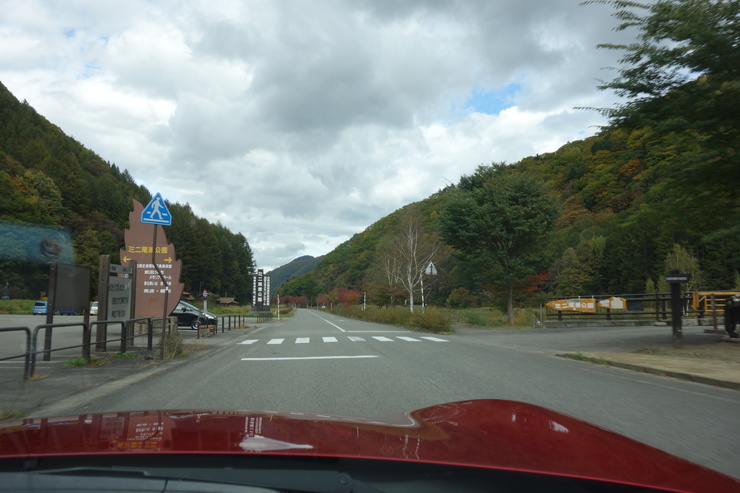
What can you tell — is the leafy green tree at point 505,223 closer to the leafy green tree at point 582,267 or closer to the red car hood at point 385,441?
the red car hood at point 385,441

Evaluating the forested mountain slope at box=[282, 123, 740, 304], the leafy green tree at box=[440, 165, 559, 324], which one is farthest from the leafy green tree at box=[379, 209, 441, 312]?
the leafy green tree at box=[440, 165, 559, 324]

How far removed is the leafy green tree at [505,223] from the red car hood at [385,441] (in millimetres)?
25038

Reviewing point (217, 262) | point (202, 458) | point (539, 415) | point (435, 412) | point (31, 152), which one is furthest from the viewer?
point (217, 262)

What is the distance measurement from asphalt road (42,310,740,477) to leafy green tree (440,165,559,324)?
1659 centimetres

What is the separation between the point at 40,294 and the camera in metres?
22.4

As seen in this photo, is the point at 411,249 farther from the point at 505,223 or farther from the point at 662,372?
the point at 662,372

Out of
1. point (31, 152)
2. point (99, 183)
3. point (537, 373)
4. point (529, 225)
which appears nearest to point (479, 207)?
point (529, 225)

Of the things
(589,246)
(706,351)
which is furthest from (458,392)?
(589,246)

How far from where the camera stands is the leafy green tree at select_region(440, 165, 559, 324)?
2689 centimetres

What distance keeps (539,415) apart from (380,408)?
124 inches

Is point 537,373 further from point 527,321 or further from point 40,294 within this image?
point 40,294

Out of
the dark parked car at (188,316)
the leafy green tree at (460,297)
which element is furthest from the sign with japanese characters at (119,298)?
the leafy green tree at (460,297)

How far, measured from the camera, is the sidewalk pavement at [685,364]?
791 cm

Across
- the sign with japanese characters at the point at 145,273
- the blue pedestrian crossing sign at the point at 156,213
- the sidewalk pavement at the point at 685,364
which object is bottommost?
the sidewalk pavement at the point at 685,364
